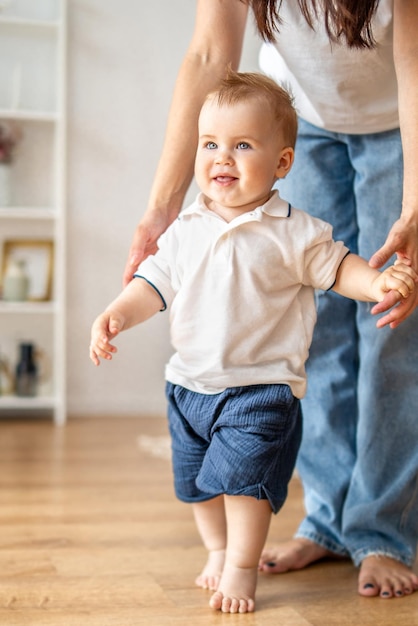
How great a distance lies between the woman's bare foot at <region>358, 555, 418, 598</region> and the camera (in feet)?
4.96

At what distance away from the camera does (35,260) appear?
4086mm

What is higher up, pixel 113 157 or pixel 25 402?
pixel 113 157

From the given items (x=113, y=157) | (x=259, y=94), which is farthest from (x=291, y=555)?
(x=113, y=157)

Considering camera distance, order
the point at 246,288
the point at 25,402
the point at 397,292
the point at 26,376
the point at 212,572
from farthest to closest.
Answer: the point at 26,376, the point at 25,402, the point at 212,572, the point at 246,288, the point at 397,292

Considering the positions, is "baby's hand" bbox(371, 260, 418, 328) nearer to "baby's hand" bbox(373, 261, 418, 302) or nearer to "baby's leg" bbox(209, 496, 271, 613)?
"baby's hand" bbox(373, 261, 418, 302)

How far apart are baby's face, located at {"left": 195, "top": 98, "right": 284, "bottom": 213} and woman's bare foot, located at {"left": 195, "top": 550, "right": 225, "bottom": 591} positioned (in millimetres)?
601

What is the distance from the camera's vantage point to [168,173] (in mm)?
1568

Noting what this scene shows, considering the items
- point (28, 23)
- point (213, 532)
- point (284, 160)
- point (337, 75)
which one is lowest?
point (213, 532)

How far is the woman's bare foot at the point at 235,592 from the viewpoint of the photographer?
4.58 ft

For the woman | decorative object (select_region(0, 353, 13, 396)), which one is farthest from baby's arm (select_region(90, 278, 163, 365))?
decorative object (select_region(0, 353, 13, 396))

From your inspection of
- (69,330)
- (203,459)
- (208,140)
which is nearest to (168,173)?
(208,140)

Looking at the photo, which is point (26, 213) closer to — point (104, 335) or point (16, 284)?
point (16, 284)

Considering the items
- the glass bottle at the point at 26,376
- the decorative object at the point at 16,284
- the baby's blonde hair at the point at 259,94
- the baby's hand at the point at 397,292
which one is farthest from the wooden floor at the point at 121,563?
the decorative object at the point at 16,284

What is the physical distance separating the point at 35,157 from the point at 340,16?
297 centimetres
